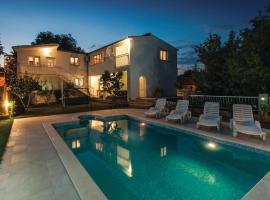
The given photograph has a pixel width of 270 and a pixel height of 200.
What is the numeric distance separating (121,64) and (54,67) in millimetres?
9276

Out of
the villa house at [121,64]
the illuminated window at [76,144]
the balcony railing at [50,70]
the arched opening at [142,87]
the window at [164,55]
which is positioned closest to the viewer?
the illuminated window at [76,144]

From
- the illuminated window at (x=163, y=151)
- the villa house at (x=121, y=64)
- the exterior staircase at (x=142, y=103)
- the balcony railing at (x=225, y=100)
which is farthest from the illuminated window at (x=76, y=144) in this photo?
the villa house at (x=121, y=64)

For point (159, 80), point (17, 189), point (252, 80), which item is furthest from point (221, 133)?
point (159, 80)

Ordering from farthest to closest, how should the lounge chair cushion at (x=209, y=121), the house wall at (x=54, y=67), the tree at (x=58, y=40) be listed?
the tree at (x=58, y=40)
the house wall at (x=54, y=67)
the lounge chair cushion at (x=209, y=121)

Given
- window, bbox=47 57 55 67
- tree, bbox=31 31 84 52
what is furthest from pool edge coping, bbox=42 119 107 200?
tree, bbox=31 31 84 52

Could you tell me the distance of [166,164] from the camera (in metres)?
6.14

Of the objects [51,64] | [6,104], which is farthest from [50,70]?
[6,104]

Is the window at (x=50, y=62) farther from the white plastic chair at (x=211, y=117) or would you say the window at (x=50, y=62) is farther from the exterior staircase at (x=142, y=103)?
the white plastic chair at (x=211, y=117)

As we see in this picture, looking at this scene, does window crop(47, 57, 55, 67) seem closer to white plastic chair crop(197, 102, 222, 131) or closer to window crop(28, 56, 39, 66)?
window crop(28, 56, 39, 66)

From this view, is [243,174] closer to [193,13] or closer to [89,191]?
[89,191]

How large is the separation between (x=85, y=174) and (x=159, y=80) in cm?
1807

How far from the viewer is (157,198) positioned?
421cm

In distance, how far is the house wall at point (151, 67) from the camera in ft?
65.2

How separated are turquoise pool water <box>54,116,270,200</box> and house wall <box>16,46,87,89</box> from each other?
15823 mm
